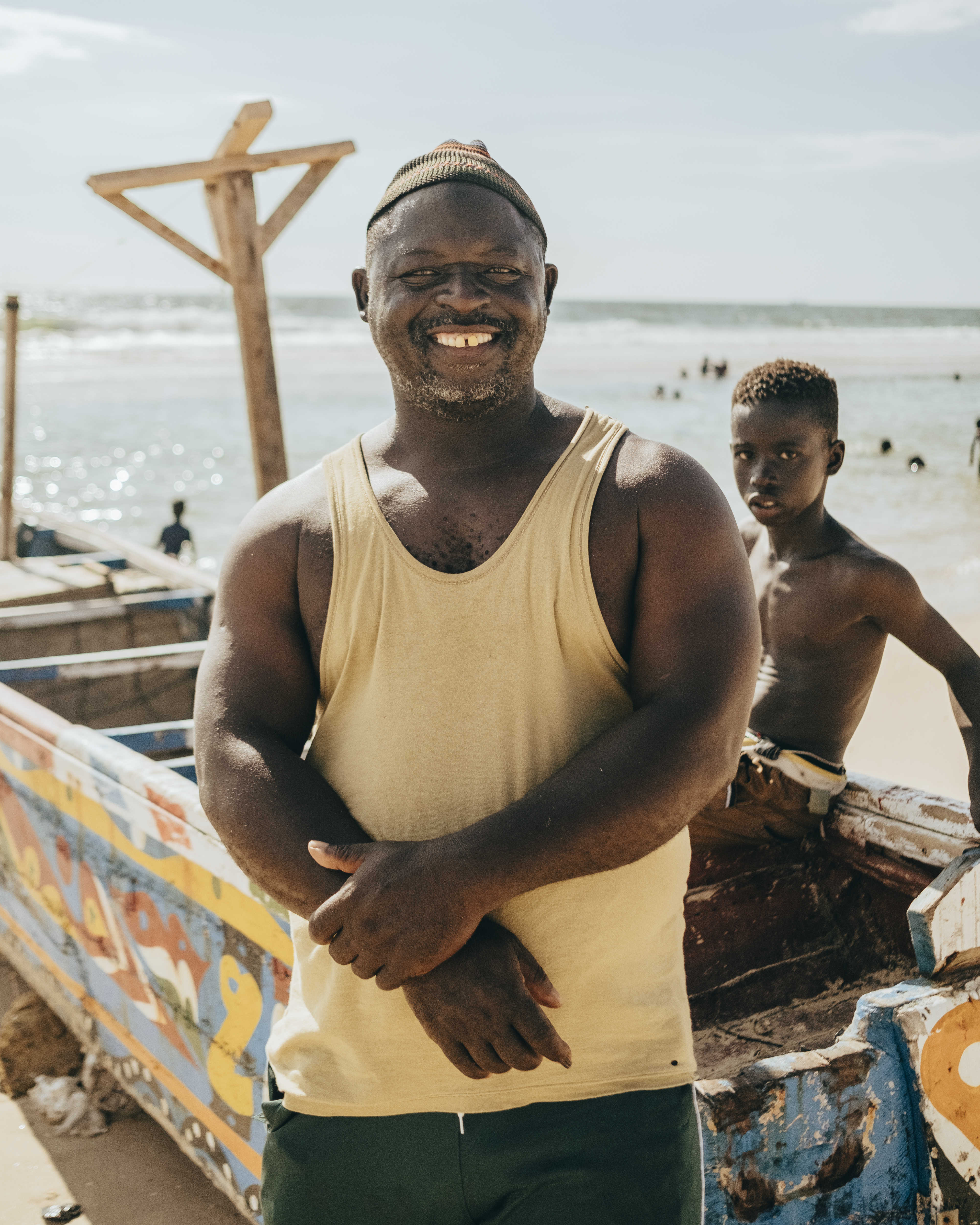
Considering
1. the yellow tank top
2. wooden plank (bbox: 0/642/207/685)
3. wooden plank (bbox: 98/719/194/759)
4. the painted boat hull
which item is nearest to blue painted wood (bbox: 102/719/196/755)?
wooden plank (bbox: 98/719/194/759)

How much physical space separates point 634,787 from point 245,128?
4709 millimetres

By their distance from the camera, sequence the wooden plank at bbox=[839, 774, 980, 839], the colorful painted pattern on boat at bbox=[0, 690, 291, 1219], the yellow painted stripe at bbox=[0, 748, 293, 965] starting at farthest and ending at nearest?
the wooden plank at bbox=[839, 774, 980, 839]
the colorful painted pattern on boat at bbox=[0, 690, 291, 1219]
the yellow painted stripe at bbox=[0, 748, 293, 965]

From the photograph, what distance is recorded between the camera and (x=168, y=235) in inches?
215

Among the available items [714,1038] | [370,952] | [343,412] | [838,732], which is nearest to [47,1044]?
[714,1038]

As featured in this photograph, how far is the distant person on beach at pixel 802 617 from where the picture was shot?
2.89 m

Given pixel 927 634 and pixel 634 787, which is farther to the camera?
pixel 927 634

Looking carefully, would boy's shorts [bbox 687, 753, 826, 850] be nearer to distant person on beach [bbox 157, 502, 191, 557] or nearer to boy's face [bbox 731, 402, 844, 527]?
boy's face [bbox 731, 402, 844, 527]

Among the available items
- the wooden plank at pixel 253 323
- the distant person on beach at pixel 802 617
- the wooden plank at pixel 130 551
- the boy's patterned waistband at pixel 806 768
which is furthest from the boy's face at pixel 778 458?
the wooden plank at pixel 253 323

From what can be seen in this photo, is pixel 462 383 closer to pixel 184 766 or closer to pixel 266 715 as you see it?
pixel 266 715

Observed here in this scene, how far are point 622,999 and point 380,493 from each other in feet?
2.38

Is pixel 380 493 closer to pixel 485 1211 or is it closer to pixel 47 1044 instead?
pixel 485 1211

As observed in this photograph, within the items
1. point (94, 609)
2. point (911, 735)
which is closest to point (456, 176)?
point (94, 609)

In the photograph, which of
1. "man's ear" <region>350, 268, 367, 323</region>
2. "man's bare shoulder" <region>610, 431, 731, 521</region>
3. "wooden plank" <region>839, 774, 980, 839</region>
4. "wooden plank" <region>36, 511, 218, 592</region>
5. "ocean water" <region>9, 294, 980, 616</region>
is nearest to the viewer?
"man's bare shoulder" <region>610, 431, 731, 521</region>

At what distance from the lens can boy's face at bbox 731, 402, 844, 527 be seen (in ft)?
9.64
